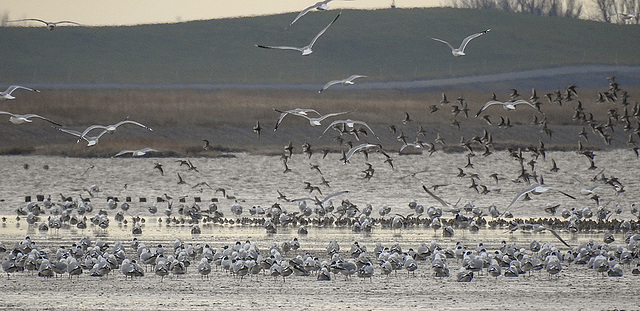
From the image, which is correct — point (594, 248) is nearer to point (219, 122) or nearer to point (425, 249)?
point (425, 249)

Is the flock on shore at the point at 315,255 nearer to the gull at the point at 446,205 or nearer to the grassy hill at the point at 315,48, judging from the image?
the gull at the point at 446,205

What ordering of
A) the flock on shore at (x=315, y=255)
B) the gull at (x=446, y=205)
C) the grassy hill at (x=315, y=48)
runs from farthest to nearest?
the grassy hill at (x=315, y=48), the gull at (x=446, y=205), the flock on shore at (x=315, y=255)

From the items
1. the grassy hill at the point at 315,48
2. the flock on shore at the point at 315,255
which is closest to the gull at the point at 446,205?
the flock on shore at the point at 315,255

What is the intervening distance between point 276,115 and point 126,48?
35820 millimetres

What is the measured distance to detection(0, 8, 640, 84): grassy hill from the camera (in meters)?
69.6

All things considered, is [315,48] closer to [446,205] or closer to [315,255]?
[446,205]

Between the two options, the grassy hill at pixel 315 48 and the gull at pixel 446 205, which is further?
the grassy hill at pixel 315 48

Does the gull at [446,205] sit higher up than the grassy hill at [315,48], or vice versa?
the grassy hill at [315,48]

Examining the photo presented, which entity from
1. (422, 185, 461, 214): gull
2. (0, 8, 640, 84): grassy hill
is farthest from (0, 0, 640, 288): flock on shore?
(0, 8, 640, 84): grassy hill

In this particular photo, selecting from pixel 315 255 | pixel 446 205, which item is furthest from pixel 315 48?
pixel 315 255

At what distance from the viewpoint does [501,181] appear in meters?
31.0

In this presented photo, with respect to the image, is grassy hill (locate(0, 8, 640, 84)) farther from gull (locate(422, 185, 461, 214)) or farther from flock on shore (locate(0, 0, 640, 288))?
gull (locate(422, 185, 461, 214))

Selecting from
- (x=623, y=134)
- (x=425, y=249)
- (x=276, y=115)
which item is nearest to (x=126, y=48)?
(x=276, y=115)

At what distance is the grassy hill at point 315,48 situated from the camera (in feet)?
228
